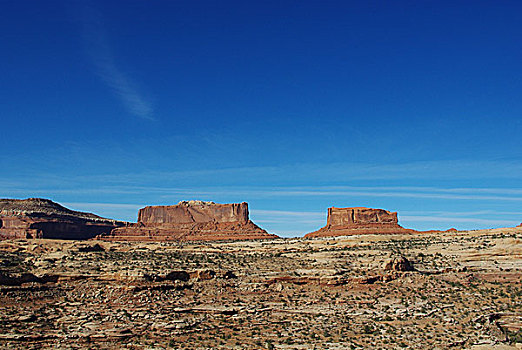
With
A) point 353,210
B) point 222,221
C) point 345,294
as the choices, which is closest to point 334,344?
point 345,294

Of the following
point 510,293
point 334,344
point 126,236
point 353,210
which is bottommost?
point 334,344

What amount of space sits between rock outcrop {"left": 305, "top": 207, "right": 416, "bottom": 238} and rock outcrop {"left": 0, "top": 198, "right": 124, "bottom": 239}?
61.3 m

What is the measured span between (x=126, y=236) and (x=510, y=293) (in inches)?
3541

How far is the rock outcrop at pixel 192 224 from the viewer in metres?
102

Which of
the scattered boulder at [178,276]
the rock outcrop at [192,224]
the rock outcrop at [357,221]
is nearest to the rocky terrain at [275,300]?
the scattered boulder at [178,276]

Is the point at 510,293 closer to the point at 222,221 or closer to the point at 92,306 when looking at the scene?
the point at 92,306

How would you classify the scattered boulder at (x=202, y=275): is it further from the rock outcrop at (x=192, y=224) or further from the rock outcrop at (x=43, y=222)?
the rock outcrop at (x=43, y=222)

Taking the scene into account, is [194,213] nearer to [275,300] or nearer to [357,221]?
[357,221]

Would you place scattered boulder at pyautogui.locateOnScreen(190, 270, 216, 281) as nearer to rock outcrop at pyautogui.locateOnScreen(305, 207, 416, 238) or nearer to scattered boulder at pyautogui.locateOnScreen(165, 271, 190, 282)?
scattered boulder at pyautogui.locateOnScreen(165, 271, 190, 282)

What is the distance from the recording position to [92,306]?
3509 centimetres

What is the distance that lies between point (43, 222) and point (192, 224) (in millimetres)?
36115

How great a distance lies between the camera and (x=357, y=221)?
101 metres

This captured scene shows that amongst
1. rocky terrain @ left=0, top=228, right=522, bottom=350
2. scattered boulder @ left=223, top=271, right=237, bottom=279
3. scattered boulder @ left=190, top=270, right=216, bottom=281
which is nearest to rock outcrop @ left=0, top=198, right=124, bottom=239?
rocky terrain @ left=0, top=228, right=522, bottom=350

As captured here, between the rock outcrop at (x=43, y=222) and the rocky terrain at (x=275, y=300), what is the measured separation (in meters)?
55.2
